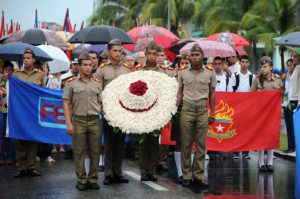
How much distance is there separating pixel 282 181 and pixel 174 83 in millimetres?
2348

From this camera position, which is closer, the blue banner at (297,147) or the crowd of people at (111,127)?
the blue banner at (297,147)

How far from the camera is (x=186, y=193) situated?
1091 cm

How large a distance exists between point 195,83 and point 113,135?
1454 millimetres

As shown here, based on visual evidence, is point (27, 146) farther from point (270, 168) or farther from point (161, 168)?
point (270, 168)

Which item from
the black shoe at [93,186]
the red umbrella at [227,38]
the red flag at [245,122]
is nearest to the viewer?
the black shoe at [93,186]

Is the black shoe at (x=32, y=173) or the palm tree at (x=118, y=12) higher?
the palm tree at (x=118, y=12)

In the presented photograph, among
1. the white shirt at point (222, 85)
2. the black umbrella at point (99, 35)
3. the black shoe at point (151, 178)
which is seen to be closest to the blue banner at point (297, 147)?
the black shoe at point (151, 178)

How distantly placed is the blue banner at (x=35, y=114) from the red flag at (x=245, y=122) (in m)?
1.95

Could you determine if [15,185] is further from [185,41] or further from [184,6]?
[184,6]

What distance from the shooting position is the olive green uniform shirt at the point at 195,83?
11734mm

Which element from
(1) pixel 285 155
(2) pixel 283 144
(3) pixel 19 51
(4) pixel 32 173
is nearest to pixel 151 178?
(4) pixel 32 173

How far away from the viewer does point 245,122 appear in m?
14.5

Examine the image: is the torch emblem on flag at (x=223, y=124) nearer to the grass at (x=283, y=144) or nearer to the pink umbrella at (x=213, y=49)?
the pink umbrella at (x=213, y=49)

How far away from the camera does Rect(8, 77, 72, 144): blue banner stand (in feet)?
44.2
